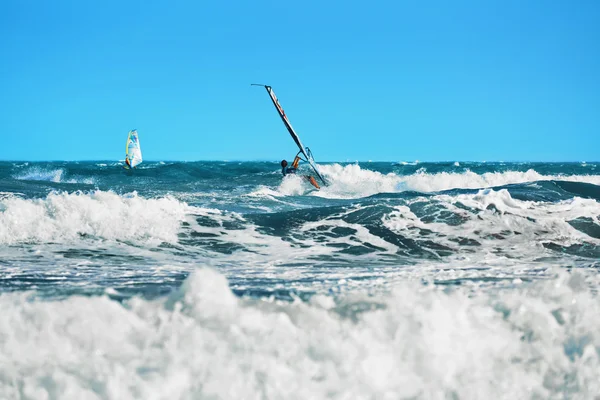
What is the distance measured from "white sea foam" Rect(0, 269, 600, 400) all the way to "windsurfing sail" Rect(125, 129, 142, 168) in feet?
75.0

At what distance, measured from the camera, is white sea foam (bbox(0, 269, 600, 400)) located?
11.1 feet

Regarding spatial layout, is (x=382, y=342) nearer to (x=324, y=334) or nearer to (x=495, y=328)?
(x=324, y=334)

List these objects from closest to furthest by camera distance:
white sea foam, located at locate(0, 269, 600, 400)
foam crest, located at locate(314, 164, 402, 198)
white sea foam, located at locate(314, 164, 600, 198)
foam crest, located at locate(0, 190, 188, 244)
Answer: white sea foam, located at locate(0, 269, 600, 400) → foam crest, located at locate(0, 190, 188, 244) → foam crest, located at locate(314, 164, 402, 198) → white sea foam, located at locate(314, 164, 600, 198)

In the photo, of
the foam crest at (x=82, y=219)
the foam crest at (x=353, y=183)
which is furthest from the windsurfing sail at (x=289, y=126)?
the foam crest at (x=82, y=219)

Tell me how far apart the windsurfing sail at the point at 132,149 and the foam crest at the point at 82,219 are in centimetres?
1721

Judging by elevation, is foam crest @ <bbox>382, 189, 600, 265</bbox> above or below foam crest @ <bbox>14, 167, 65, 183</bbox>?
below

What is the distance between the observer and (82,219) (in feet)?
29.7

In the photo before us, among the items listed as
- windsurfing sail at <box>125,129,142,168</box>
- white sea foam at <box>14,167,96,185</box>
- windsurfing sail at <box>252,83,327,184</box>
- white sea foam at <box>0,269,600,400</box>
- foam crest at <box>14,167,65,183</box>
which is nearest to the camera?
white sea foam at <box>0,269,600,400</box>

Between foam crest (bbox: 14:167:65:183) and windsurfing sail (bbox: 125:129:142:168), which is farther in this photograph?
foam crest (bbox: 14:167:65:183)

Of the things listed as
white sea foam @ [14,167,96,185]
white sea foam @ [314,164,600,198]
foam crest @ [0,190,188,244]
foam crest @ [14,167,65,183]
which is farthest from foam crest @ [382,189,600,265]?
foam crest @ [14,167,65,183]

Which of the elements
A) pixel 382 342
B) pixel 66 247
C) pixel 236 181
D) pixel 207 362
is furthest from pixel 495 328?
pixel 236 181

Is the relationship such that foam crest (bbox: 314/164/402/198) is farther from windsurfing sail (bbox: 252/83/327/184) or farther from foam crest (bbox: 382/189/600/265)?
foam crest (bbox: 382/189/600/265)

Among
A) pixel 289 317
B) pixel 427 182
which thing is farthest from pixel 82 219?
pixel 427 182

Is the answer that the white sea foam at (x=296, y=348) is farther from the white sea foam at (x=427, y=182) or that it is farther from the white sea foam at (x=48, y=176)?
the white sea foam at (x=48, y=176)
